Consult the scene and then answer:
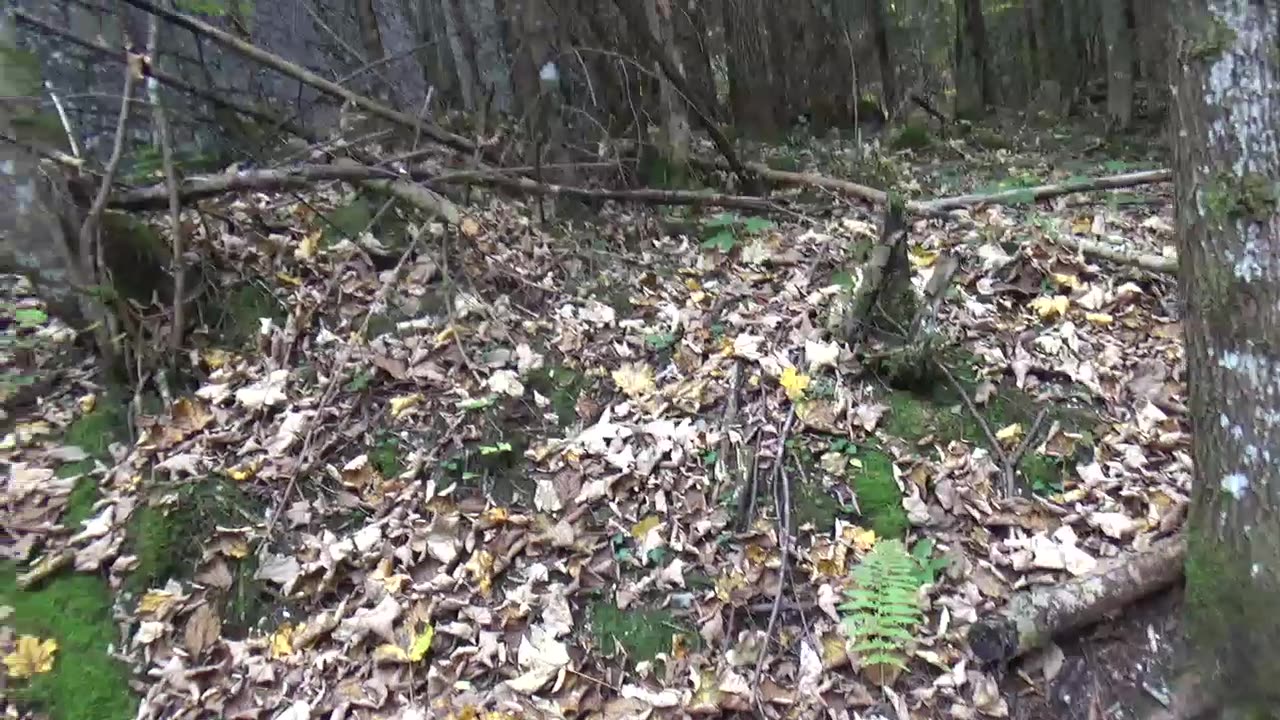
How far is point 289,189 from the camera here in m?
5.15

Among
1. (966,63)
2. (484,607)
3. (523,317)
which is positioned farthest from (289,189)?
(966,63)

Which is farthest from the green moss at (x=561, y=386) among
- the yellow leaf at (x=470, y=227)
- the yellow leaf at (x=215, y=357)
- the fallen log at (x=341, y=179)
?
the yellow leaf at (x=215, y=357)

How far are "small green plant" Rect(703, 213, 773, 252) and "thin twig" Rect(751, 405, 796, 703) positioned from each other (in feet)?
7.59

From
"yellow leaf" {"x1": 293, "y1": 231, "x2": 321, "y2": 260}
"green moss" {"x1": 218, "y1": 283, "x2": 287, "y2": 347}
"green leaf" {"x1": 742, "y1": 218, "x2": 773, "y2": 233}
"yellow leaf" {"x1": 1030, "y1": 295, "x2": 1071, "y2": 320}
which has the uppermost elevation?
"yellow leaf" {"x1": 293, "y1": 231, "x2": 321, "y2": 260}

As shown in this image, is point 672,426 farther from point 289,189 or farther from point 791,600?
point 289,189

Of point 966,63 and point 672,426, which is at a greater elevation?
point 966,63

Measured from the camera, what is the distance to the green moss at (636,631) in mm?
3494

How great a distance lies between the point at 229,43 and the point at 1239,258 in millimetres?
5717

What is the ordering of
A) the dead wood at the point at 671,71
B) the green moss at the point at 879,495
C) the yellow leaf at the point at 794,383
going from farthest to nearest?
the dead wood at the point at 671,71
the yellow leaf at the point at 794,383
the green moss at the point at 879,495

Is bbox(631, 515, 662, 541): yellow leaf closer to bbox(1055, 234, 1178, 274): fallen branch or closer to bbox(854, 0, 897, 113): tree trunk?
bbox(1055, 234, 1178, 274): fallen branch

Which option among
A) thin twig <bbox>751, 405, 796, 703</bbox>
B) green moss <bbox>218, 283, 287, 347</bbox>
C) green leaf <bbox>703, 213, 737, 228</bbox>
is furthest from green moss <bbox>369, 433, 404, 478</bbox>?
green leaf <bbox>703, 213, 737, 228</bbox>

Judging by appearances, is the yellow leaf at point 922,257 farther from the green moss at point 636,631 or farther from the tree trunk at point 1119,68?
the tree trunk at point 1119,68

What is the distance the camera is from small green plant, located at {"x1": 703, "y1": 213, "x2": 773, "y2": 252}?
6344mm

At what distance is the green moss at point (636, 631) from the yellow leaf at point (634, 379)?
4.41 feet
